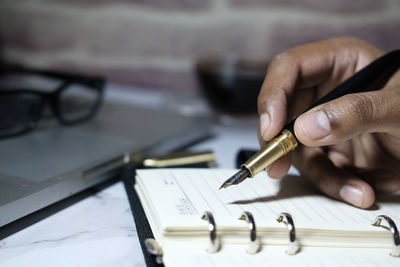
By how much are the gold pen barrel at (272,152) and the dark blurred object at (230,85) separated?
1.25 feet

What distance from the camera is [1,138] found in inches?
24.2

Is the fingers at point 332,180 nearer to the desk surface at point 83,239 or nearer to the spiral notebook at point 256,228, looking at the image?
the spiral notebook at point 256,228

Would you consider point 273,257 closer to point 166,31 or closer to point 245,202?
point 245,202

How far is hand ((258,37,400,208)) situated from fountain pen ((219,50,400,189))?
0.02m

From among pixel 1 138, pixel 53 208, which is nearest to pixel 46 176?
pixel 53 208

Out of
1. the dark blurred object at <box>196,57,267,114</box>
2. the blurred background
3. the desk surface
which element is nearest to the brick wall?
the blurred background

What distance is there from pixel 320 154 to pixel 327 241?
0.62ft

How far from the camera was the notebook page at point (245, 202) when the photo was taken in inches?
15.4

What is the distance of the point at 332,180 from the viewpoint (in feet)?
1.58

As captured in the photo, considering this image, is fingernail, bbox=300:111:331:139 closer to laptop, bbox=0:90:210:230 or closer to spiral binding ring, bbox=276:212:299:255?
spiral binding ring, bbox=276:212:299:255

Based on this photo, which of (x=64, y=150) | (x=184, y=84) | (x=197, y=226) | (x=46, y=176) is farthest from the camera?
(x=184, y=84)

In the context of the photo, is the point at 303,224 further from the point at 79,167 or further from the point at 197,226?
the point at 79,167

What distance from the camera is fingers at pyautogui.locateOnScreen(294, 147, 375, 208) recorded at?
1.48ft

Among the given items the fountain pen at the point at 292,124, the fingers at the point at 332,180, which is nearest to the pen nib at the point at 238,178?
the fountain pen at the point at 292,124
